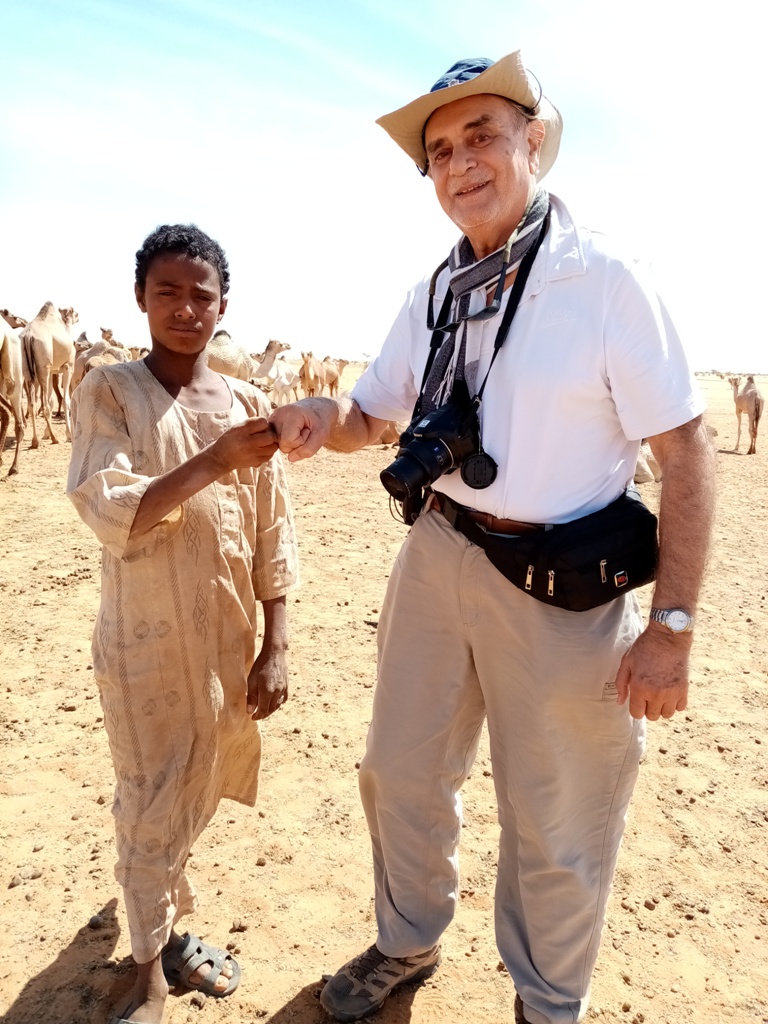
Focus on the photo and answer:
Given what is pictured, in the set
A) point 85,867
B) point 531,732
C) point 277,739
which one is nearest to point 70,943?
point 85,867

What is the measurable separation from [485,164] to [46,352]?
44.0ft

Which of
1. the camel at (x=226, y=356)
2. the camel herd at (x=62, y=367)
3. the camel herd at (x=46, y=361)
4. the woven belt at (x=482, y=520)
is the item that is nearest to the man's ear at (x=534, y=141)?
the woven belt at (x=482, y=520)

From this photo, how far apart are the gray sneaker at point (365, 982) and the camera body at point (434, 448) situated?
1554 mm

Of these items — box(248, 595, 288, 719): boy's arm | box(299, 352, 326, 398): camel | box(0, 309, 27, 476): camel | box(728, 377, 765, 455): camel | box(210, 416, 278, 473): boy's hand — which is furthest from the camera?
box(299, 352, 326, 398): camel

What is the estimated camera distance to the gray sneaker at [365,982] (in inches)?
94.3

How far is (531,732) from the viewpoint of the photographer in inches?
83.4

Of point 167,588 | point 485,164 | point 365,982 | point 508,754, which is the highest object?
point 485,164

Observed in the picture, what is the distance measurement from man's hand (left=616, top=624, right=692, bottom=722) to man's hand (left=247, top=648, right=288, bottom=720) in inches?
42.9

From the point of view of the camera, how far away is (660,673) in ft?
6.33

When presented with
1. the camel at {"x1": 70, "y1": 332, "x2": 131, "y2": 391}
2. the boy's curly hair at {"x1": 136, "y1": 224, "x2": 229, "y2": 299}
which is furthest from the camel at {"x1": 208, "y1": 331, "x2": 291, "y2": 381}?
the boy's curly hair at {"x1": 136, "y1": 224, "x2": 229, "y2": 299}

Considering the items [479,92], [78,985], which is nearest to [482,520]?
[479,92]

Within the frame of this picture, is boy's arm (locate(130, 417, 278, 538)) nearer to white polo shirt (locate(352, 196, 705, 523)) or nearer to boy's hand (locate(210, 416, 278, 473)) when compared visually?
boy's hand (locate(210, 416, 278, 473))

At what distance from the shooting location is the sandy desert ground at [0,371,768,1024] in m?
2.50

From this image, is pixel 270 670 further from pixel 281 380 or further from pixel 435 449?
pixel 281 380
